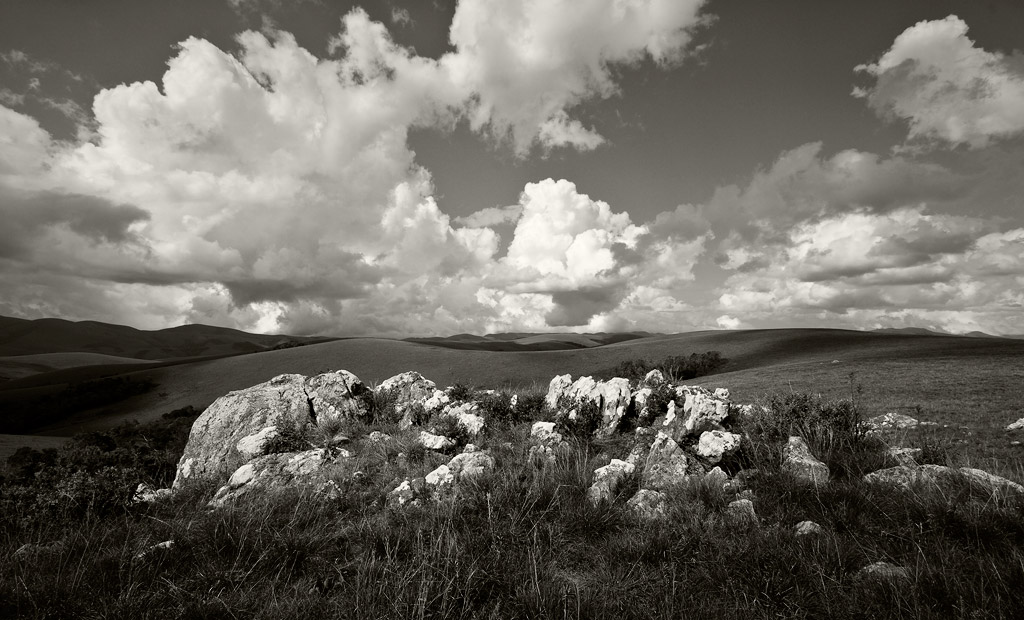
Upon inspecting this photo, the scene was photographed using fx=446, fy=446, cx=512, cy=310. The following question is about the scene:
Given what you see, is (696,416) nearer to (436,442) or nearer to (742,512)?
(742,512)

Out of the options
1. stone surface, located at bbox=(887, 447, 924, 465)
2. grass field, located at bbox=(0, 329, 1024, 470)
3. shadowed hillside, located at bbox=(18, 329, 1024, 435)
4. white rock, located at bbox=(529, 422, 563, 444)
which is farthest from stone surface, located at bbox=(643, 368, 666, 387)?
shadowed hillside, located at bbox=(18, 329, 1024, 435)

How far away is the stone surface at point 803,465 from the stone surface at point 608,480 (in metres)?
2.07

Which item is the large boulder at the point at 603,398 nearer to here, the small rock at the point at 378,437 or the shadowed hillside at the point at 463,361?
the small rock at the point at 378,437

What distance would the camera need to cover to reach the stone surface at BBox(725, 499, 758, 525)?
4742 millimetres

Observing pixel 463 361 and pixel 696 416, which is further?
pixel 463 361

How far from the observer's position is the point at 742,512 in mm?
4902

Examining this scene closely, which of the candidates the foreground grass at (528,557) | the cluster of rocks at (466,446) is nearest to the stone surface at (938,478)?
the cluster of rocks at (466,446)

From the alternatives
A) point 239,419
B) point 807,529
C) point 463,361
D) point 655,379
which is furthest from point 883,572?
point 463,361

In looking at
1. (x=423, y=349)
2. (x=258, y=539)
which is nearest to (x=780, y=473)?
(x=258, y=539)

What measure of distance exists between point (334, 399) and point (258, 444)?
2.72 metres

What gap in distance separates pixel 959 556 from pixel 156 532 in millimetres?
7650

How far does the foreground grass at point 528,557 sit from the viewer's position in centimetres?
338

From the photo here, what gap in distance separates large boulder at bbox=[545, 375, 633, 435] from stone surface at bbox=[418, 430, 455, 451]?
8.74 ft

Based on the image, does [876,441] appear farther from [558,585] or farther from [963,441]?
[558,585]
